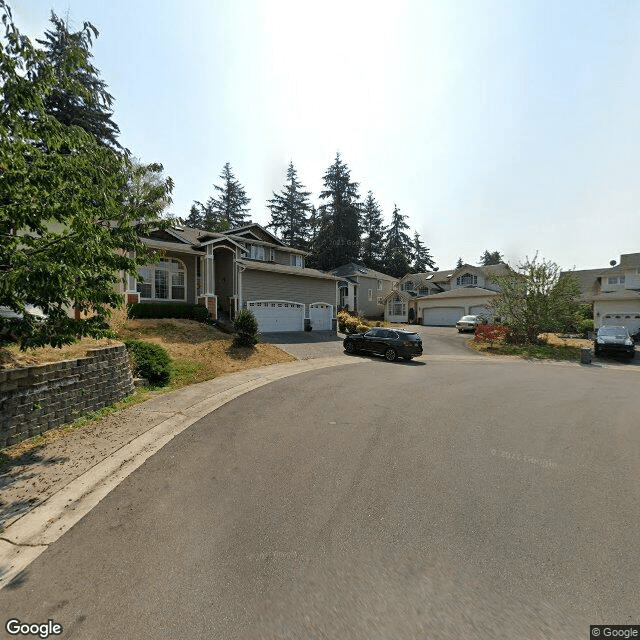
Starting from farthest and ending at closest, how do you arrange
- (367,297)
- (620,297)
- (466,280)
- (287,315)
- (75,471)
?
1. (367,297)
2. (466,280)
3. (620,297)
4. (287,315)
5. (75,471)

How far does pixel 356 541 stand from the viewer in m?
3.46

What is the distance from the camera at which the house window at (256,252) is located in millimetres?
28961

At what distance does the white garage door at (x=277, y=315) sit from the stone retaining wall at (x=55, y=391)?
14.5 metres

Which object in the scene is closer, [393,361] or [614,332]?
[393,361]

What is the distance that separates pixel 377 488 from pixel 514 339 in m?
24.4

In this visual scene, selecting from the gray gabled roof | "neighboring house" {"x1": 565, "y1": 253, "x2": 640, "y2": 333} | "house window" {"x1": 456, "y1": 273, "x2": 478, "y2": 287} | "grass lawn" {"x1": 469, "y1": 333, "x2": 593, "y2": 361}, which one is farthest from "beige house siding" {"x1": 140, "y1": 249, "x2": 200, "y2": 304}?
"house window" {"x1": 456, "y1": 273, "x2": 478, "y2": 287}

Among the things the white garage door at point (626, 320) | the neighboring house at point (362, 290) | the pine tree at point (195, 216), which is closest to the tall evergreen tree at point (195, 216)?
the pine tree at point (195, 216)

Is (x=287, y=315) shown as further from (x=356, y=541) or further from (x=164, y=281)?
(x=356, y=541)

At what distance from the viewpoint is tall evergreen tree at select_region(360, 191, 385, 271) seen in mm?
69000

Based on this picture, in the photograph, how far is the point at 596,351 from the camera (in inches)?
841

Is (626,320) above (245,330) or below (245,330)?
above

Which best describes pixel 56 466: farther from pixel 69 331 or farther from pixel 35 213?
pixel 35 213

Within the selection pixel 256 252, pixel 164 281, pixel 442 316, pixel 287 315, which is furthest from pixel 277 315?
pixel 442 316

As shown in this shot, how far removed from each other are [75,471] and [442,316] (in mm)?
41040
